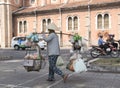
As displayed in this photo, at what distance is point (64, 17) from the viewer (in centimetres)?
4300

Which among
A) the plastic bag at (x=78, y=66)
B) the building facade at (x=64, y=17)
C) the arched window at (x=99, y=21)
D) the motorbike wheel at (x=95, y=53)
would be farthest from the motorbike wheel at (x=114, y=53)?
the arched window at (x=99, y=21)

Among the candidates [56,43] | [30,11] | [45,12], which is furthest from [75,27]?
[56,43]

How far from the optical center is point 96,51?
68.2 feet

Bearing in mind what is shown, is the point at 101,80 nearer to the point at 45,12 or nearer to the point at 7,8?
the point at 45,12

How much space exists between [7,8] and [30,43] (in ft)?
127

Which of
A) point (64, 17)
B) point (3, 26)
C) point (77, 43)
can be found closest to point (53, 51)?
point (77, 43)

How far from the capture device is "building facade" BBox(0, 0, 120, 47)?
38.9 meters

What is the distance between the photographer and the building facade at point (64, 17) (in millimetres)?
38875

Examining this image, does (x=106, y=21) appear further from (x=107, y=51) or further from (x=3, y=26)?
(x=107, y=51)

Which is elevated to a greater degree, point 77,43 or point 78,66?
point 77,43

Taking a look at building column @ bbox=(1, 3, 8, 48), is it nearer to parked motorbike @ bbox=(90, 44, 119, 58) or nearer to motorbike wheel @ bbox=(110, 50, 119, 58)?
parked motorbike @ bbox=(90, 44, 119, 58)

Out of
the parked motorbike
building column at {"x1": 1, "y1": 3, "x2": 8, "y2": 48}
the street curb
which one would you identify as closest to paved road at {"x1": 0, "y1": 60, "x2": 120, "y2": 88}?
the street curb

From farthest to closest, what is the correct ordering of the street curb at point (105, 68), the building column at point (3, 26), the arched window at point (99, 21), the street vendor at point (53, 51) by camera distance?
the building column at point (3, 26) < the arched window at point (99, 21) < the street curb at point (105, 68) < the street vendor at point (53, 51)

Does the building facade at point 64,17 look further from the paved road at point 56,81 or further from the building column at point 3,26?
the paved road at point 56,81
